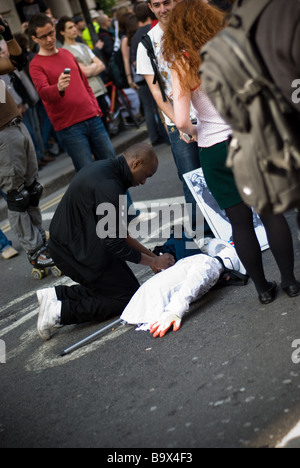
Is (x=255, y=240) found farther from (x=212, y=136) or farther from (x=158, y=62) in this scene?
(x=158, y=62)

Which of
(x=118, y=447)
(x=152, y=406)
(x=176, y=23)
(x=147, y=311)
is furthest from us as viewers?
(x=147, y=311)

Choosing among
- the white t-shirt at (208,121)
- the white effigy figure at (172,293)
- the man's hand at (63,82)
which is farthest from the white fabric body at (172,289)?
the man's hand at (63,82)

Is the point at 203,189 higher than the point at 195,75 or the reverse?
the reverse

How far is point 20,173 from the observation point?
20.7 ft

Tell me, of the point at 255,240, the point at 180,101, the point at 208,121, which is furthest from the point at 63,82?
the point at 255,240

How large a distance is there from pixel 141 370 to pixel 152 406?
0.48 m

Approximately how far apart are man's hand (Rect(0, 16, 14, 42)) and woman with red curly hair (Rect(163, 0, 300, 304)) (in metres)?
2.73

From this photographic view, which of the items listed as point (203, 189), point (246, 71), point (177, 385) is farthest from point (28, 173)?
point (246, 71)

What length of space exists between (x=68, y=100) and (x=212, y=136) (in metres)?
3.24

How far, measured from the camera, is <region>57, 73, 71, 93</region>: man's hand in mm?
6629

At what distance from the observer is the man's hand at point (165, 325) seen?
14.1 ft

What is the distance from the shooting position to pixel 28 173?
645 centimetres

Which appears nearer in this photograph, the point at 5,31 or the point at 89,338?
the point at 89,338
